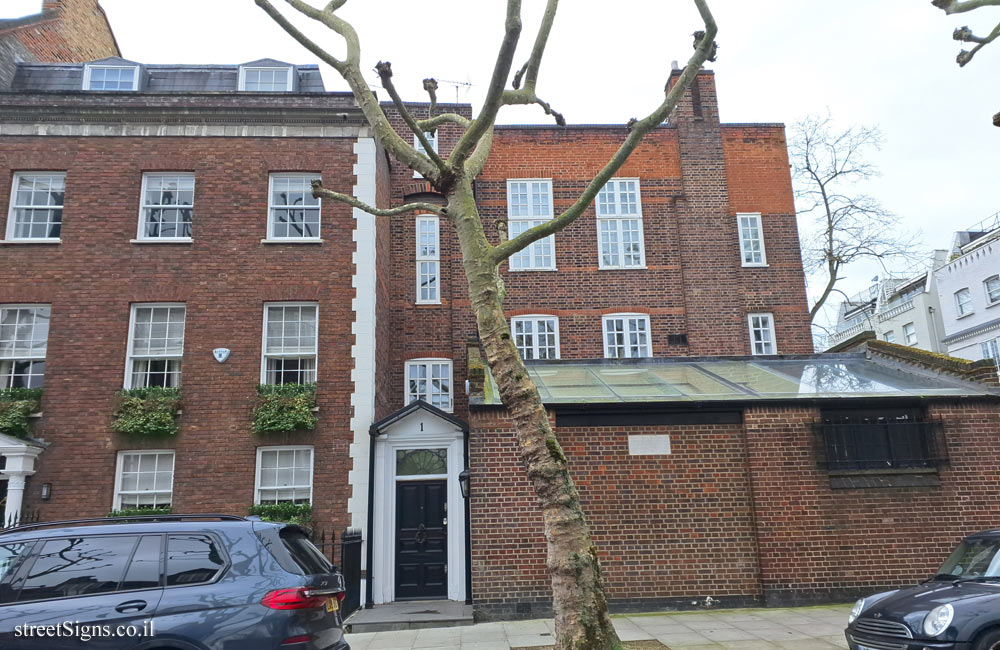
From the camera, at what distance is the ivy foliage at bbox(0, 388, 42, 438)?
1227 cm

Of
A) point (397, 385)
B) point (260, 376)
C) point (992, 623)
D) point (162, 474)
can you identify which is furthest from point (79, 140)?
point (992, 623)

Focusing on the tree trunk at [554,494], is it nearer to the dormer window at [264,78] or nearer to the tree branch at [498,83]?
the tree branch at [498,83]

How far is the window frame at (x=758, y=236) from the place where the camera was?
17.9 metres

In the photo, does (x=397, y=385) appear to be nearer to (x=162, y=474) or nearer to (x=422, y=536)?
(x=422, y=536)

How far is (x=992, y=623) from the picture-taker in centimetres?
570

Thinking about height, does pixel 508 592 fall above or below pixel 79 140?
below

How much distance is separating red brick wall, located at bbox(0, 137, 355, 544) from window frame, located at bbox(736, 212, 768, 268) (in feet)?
35.2

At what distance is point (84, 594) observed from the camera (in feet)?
16.8

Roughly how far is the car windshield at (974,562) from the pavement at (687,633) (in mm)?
1573

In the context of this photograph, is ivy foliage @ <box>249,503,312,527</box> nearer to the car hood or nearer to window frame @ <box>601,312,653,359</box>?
window frame @ <box>601,312,653,359</box>

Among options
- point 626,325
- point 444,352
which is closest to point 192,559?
point 444,352

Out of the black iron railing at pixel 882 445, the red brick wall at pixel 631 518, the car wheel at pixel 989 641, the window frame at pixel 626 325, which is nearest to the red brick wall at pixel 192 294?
the red brick wall at pixel 631 518

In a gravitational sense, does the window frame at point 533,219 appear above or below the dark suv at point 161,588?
above

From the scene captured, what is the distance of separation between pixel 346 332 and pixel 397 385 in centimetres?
293
